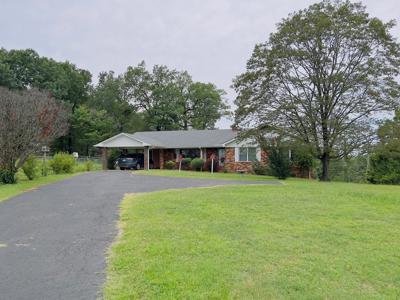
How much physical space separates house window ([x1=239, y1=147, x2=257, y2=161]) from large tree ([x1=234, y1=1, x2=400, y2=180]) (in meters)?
7.14

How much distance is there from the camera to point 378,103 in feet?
65.8

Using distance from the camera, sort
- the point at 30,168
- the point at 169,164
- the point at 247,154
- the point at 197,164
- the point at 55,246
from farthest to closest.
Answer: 1. the point at 169,164
2. the point at 197,164
3. the point at 247,154
4. the point at 30,168
5. the point at 55,246

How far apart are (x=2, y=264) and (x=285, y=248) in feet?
13.4

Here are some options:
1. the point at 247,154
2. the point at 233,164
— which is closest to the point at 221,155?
the point at 233,164

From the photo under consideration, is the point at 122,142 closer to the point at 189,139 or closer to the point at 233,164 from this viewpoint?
the point at 189,139

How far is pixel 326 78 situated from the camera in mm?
20562

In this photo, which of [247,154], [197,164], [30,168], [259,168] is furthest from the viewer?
[197,164]

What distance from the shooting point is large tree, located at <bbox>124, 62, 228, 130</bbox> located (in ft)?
169

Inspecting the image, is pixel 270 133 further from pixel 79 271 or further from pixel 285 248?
pixel 79 271

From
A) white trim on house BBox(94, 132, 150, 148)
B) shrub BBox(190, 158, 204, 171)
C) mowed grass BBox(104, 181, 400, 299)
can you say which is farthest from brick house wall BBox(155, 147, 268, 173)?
mowed grass BBox(104, 181, 400, 299)

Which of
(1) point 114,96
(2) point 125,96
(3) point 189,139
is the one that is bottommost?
(3) point 189,139

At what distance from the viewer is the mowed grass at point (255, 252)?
407cm

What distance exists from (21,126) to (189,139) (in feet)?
57.5

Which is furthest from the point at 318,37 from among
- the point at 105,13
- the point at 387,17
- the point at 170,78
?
the point at 170,78
